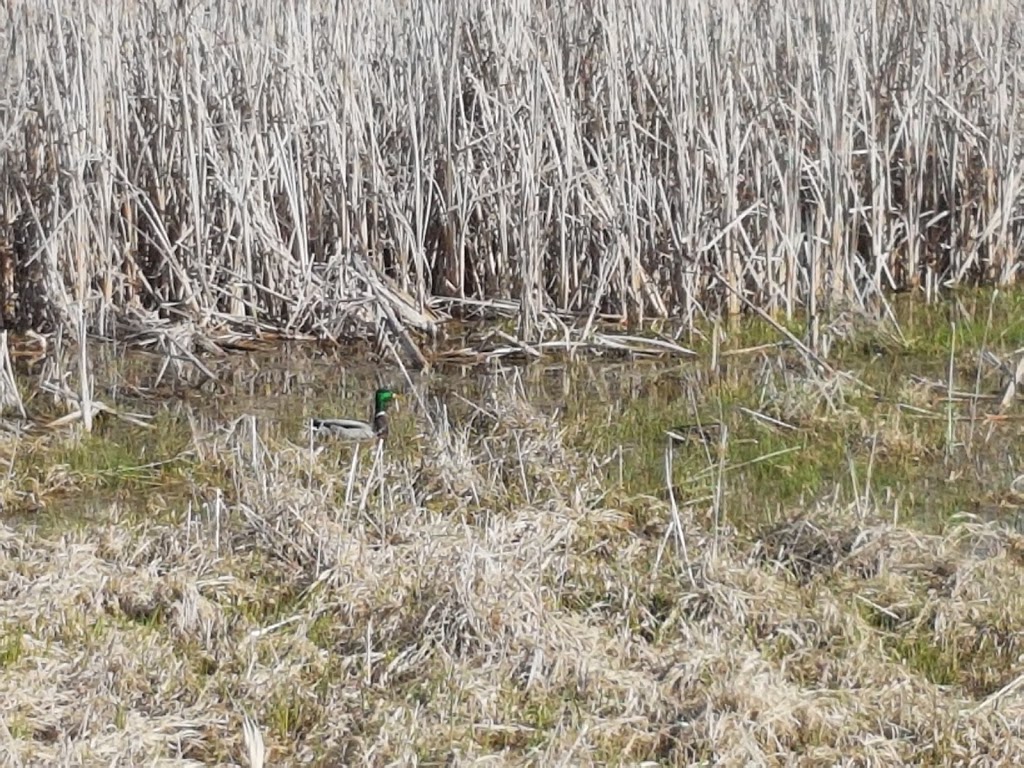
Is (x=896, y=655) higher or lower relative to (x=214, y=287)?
lower

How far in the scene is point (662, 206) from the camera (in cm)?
623

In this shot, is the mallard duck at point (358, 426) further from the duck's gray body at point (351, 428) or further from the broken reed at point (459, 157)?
the broken reed at point (459, 157)

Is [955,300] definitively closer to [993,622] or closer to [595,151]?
[595,151]

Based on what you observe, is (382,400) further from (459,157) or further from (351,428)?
(459,157)

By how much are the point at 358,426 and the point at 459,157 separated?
5.16 ft

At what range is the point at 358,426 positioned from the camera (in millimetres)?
4996

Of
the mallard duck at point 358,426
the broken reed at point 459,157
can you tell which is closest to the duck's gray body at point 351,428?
the mallard duck at point 358,426

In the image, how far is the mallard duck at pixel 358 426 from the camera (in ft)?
16.3

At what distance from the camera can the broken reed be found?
6.00 metres

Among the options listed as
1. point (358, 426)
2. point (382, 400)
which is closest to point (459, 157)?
point (382, 400)

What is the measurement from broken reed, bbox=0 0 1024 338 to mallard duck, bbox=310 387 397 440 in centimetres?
100

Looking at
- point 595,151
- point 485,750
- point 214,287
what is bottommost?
point 485,750

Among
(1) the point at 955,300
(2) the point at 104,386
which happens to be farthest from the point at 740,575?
(1) the point at 955,300

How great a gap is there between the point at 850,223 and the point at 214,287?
2366 millimetres
